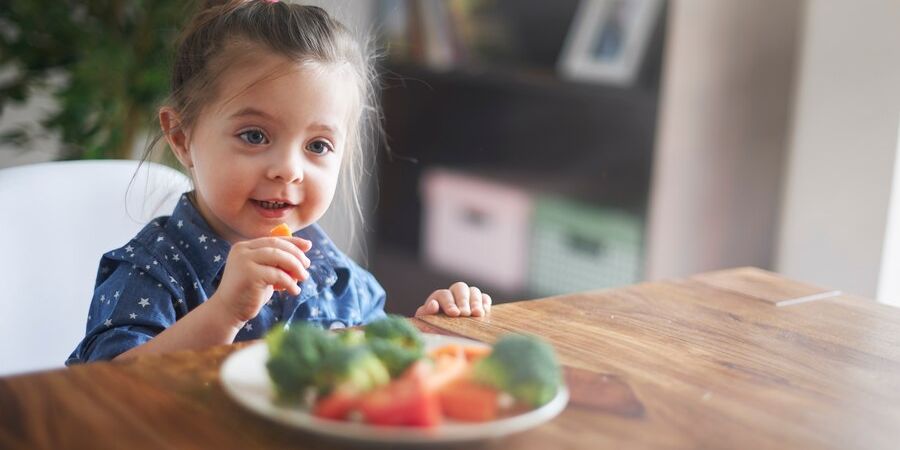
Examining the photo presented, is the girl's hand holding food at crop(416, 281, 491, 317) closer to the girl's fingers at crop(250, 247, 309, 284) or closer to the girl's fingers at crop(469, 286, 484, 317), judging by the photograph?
the girl's fingers at crop(469, 286, 484, 317)

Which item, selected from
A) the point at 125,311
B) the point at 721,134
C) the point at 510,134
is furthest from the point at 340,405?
the point at 510,134

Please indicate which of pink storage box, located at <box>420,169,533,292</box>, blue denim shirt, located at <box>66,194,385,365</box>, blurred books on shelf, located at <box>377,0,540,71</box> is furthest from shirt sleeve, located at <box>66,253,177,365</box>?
blurred books on shelf, located at <box>377,0,540,71</box>

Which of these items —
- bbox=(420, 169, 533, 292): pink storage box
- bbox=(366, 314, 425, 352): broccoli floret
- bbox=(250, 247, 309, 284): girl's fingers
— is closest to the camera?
bbox=(366, 314, 425, 352): broccoli floret

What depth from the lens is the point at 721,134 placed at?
2.43 m

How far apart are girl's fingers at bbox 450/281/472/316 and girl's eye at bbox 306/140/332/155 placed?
0.24m

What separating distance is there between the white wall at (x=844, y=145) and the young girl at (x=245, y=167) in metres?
1.23

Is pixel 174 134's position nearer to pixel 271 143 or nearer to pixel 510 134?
pixel 271 143

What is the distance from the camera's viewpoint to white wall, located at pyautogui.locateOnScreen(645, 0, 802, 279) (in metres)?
2.37

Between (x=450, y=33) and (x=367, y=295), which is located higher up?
(x=450, y=33)

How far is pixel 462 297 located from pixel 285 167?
0.81ft

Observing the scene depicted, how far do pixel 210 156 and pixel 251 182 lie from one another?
64 millimetres

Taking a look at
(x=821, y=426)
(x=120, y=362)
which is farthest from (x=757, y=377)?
(x=120, y=362)

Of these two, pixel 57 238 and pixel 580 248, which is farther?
pixel 580 248

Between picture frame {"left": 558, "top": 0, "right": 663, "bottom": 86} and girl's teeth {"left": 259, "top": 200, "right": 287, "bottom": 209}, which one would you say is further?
picture frame {"left": 558, "top": 0, "right": 663, "bottom": 86}
